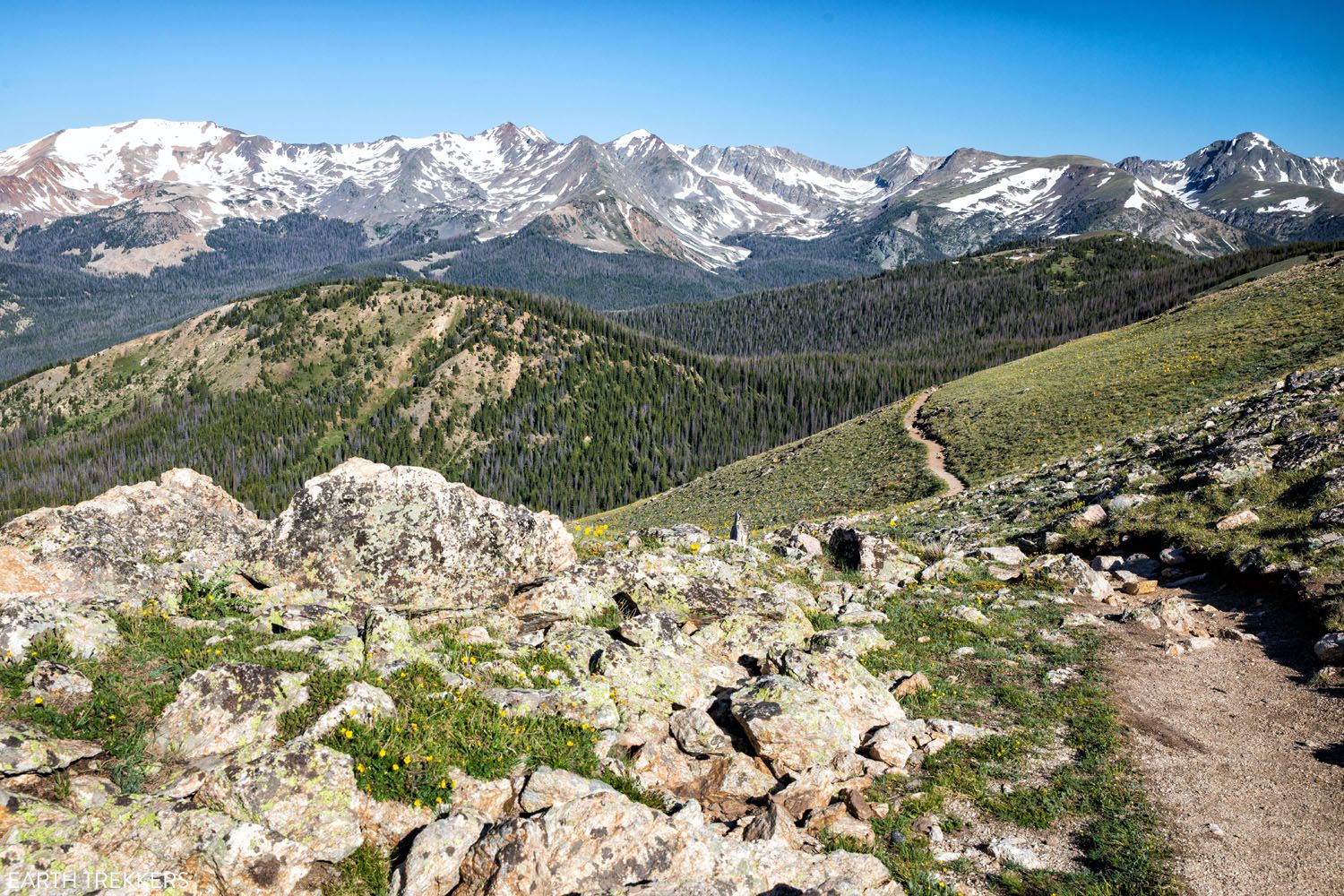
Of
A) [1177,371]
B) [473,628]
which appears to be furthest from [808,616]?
[1177,371]

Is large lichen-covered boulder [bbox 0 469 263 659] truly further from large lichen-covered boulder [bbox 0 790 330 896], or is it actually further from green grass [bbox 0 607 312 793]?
large lichen-covered boulder [bbox 0 790 330 896]

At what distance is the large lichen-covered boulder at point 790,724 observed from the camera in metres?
11.5

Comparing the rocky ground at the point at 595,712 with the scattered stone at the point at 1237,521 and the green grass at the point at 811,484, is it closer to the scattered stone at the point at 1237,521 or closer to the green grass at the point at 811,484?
Result: the scattered stone at the point at 1237,521

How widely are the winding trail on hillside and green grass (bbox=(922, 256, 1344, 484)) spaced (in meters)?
0.94

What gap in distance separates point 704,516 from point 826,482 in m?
11.7

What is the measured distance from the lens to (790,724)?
1177 centimetres

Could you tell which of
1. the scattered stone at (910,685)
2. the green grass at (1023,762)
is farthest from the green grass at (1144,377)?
the scattered stone at (910,685)

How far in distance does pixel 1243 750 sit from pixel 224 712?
17.6 meters

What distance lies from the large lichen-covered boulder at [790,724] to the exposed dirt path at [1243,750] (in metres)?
5.10

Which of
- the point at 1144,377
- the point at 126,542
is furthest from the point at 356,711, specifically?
the point at 1144,377

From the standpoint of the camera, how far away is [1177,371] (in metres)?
56.2

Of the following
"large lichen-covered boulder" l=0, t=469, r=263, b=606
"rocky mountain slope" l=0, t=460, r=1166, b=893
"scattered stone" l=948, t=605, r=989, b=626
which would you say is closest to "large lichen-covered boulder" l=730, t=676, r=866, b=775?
"rocky mountain slope" l=0, t=460, r=1166, b=893

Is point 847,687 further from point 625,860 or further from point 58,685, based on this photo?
point 58,685

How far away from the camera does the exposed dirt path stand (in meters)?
9.73
